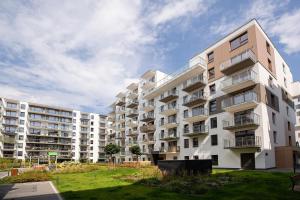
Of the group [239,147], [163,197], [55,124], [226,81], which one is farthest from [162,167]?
[55,124]

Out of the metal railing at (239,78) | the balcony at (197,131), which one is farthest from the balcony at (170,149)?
the metal railing at (239,78)

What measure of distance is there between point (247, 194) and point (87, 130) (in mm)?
99540

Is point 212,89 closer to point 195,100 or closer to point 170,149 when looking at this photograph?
point 195,100

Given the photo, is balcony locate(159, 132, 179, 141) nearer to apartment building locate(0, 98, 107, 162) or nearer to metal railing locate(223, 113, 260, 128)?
metal railing locate(223, 113, 260, 128)

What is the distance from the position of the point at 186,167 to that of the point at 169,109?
27.9 metres

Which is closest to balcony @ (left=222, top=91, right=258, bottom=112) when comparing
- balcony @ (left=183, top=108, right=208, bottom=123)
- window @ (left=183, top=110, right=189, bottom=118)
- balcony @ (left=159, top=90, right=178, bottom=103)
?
balcony @ (left=183, top=108, right=208, bottom=123)

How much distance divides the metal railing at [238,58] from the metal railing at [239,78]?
1616mm

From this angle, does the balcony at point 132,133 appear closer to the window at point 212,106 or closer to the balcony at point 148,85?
the balcony at point 148,85

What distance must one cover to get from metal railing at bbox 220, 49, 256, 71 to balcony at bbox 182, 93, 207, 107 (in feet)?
18.0

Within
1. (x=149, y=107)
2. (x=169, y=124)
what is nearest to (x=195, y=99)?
(x=169, y=124)

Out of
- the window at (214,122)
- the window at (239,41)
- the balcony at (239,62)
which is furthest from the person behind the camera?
the window at (214,122)

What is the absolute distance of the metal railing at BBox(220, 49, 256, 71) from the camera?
101 ft

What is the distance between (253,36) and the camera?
104 ft

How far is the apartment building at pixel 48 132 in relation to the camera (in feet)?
284
